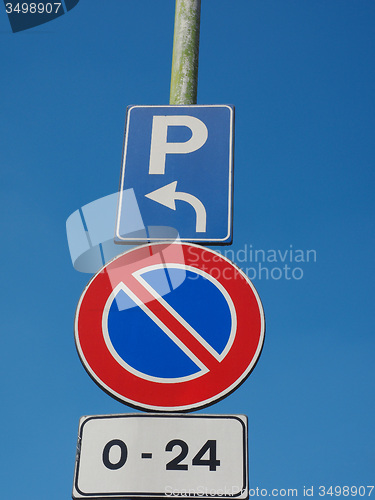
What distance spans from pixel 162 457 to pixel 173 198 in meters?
0.89

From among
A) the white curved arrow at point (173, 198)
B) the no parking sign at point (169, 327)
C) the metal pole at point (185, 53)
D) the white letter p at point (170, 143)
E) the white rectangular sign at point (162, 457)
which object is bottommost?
the white rectangular sign at point (162, 457)

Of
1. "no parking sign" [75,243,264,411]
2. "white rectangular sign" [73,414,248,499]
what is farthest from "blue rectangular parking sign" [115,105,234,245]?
"white rectangular sign" [73,414,248,499]

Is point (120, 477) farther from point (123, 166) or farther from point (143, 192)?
point (123, 166)

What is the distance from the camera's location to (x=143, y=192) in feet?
6.13

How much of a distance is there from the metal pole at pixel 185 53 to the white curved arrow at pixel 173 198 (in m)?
0.42

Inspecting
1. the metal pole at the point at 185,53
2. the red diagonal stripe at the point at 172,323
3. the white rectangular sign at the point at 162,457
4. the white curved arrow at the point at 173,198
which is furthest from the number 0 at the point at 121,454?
the metal pole at the point at 185,53

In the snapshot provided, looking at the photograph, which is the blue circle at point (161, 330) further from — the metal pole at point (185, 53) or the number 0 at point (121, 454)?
the metal pole at point (185, 53)

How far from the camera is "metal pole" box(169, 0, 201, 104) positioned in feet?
6.81

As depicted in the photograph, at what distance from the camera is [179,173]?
1903mm

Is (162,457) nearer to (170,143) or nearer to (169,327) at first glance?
(169,327)

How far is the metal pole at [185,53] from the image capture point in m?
2.07

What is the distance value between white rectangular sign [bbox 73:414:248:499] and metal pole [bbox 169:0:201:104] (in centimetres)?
127

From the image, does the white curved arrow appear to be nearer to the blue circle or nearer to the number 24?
the blue circle

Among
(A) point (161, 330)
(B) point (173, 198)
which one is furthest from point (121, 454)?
(B) point (173, 198)
